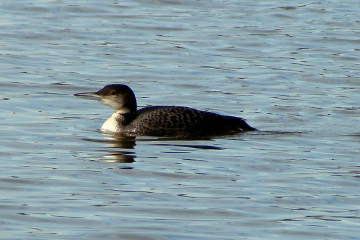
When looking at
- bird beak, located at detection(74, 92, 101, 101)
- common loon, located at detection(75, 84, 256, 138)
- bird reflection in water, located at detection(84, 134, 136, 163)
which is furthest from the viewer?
bird beak, located at detection(74, 92, 101, 101)

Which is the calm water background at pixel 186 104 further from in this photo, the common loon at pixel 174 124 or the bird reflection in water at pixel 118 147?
the common loon at pixel 174 124

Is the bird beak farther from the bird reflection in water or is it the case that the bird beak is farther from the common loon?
the bird reflection in water

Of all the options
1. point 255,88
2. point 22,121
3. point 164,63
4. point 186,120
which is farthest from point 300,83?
point 22,121

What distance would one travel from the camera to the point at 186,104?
45.0 ft

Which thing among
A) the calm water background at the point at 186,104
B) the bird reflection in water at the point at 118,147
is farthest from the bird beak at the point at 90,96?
the bird reflection in water at the point at 118,147

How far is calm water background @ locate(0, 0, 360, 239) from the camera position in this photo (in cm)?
804

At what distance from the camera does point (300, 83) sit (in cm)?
1505

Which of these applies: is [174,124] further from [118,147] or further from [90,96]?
[90,96]

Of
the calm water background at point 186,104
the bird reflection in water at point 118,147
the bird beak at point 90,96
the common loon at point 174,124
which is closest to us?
the calm water background at point 186,104

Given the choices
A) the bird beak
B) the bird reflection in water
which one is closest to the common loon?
the bird reflection in water

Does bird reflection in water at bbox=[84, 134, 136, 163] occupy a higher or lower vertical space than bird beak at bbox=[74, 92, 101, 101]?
lower

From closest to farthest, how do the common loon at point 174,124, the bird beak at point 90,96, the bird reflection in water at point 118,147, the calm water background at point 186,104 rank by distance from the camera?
the calm water background at point 186,104 < the bird reflection in water at point 118,147 < the common loon at point 174,124 < the bird beak at point 90,96

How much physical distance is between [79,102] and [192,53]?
4055 mm

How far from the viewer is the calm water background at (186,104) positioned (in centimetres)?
804
